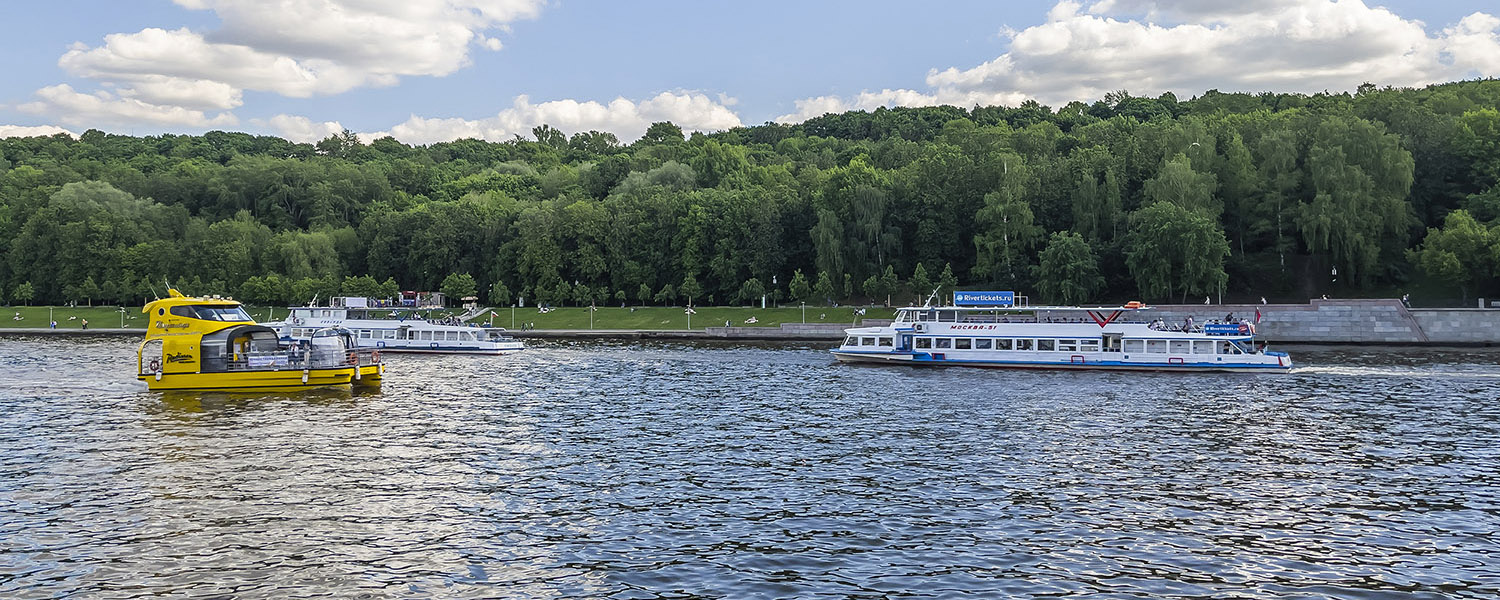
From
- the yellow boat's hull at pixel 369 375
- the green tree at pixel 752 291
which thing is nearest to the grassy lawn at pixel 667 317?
the green tree at pixel 752 291

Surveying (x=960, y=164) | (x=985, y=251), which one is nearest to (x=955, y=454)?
(x=985, y=251)

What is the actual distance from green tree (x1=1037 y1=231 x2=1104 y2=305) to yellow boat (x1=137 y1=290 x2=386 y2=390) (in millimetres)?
73622

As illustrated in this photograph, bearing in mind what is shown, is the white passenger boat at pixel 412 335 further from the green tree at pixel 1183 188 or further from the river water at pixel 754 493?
the green tree at pixel 1183 188

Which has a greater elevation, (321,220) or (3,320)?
(321,220)

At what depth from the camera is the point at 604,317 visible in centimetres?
12838

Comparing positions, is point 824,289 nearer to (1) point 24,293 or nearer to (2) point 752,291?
(2) point 752,291

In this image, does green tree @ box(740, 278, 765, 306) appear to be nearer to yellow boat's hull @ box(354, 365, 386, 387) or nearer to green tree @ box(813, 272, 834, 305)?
green tree @ box(813, 272, 834, 305)

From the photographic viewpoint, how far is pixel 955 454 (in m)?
39.3

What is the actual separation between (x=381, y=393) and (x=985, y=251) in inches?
3120

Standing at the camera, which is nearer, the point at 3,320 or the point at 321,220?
the point at 3,320

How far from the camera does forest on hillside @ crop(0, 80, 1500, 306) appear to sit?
110125 millimetres

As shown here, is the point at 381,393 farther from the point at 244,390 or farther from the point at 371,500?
the point at 371,500

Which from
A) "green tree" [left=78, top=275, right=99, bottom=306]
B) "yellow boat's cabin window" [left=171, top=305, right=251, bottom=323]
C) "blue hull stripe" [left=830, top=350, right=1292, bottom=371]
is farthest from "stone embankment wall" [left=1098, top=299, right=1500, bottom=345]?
"green tree" [left=78, top=275, right=99, bottom=306]

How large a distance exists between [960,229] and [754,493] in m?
101
